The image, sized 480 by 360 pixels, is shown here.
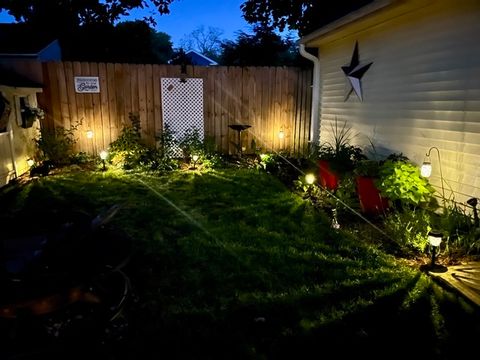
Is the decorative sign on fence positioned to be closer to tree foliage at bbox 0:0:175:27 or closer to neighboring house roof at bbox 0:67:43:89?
neighboring house roof at bbox 0:67:43:89

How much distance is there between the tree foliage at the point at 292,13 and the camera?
12.3 m

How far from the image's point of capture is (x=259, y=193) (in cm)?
609

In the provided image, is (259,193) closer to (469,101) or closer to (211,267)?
(211,267)

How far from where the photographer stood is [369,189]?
4859 millimetres

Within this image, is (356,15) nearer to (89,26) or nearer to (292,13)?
(292,13)

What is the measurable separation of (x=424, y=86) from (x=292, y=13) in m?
10.8

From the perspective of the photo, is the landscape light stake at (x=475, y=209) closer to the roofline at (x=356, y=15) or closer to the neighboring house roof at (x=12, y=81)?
the roofline at (x=356, y=15)

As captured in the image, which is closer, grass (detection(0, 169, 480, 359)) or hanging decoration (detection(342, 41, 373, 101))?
grass (detection(0, 169, 480, 359))

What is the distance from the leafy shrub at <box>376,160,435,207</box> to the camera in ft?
13.9

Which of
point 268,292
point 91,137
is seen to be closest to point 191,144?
point 91,137

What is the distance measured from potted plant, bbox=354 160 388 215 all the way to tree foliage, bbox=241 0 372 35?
8.32 metres

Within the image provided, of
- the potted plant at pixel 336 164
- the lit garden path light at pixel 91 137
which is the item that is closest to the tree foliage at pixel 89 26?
the lit garden path light at pixel 91 137

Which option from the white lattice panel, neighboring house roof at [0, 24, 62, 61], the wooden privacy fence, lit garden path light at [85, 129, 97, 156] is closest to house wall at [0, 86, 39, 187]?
the wooden privacy fence

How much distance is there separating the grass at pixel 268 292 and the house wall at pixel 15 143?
5.24 ft
